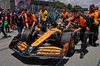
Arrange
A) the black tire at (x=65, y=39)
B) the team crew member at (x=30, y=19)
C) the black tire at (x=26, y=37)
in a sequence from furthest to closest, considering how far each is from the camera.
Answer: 1. the team crew member at (x=30, y=19)
2. the black tire at (x=26, y=37)
3. the black tire at (x=65, y=39)

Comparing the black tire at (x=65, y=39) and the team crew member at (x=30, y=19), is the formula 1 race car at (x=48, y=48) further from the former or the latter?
the team crew member at (x=30, y=19)

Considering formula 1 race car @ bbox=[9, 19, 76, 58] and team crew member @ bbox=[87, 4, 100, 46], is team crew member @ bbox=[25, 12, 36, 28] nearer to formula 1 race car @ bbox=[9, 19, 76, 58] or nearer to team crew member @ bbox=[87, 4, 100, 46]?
formula 1 race car @ bbox=[9, 19, 76, 58]

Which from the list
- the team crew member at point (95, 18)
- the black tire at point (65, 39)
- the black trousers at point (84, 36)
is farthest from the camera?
the team crew member at point (95, 18)

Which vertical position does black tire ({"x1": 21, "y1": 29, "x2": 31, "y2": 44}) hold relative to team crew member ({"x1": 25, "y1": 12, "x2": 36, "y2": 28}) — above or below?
below

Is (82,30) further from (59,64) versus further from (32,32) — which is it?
(32,32)

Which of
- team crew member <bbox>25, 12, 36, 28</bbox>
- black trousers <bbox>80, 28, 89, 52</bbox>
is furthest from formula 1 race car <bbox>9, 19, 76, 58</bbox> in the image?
team crew member <bbox>25, 12, 36, 28</bbox>

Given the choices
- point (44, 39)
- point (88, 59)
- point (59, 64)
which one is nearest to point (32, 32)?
point (44, 39)

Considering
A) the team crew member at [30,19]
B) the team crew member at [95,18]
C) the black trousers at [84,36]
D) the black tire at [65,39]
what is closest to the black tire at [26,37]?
the team crew member at [30,19]

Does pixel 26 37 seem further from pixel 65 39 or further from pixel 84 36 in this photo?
pixel 84 36

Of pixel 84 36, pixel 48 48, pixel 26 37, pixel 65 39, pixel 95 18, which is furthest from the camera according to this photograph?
pixel 95 18

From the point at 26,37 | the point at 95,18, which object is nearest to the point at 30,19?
the point at 26,37

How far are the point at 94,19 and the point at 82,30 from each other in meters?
1.30

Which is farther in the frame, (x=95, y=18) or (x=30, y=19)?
(x=30, y=19)

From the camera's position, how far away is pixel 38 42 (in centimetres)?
449
